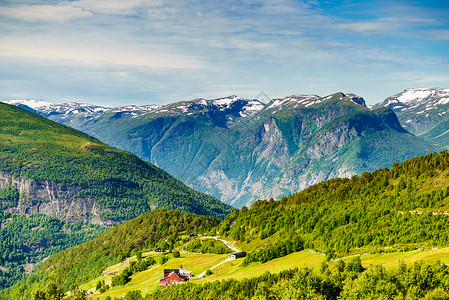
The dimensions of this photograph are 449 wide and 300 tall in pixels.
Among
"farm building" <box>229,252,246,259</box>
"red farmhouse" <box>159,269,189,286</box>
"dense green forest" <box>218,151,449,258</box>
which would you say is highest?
"dense green forest" <box>218,151,449,258</box>

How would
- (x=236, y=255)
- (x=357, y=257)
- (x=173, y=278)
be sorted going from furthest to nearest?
(x=236, y=255) → (x=173, y=278) → (x=357, y=257)

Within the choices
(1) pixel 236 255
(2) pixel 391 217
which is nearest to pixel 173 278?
(1) pixel 236 255

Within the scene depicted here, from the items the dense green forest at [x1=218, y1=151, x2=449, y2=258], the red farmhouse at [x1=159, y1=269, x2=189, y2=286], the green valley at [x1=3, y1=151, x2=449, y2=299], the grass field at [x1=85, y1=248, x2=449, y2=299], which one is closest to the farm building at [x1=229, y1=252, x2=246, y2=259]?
the grass field at [x1=85, y1=248, x2=449, y2=299]

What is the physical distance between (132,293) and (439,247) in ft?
325

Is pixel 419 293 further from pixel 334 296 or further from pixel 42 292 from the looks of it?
pixel 42 292

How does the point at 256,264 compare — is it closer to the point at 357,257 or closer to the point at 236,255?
the point at 236,255

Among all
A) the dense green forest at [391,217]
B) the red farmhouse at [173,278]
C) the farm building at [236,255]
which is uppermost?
the dense green forest at [391,217]

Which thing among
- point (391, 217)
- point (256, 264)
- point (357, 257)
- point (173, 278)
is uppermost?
point (357, 257)

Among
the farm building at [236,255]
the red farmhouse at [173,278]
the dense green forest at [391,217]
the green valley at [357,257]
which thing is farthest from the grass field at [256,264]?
the dense green forest at [391,217]

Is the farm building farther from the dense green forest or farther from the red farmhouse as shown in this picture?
the red farmhouse

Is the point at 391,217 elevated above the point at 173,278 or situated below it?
above

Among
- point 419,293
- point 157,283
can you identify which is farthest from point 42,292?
point 419,293

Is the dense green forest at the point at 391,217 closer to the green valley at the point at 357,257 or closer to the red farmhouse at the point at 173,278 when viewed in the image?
the green valley at the point at 357,257

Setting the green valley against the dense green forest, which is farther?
the dense green forest
